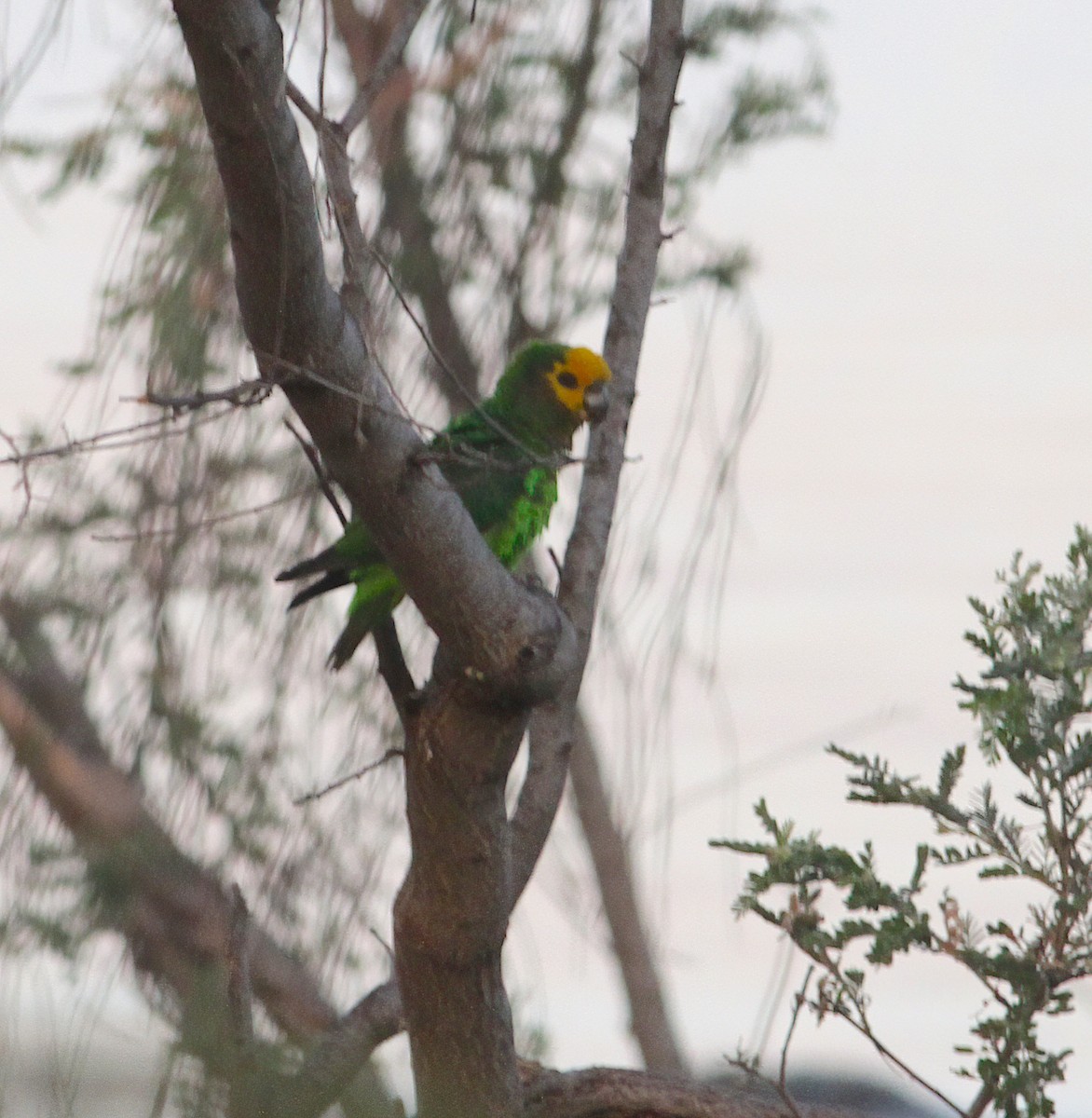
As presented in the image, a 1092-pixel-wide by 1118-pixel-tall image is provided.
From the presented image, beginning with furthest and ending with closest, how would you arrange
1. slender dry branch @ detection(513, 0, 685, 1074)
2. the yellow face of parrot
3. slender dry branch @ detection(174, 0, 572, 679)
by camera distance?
the yellow face of parrot
slender dry branch @ detection(513, 0, 685, 1074)
slender dry branch @ detection(174, 0, 572, 679)

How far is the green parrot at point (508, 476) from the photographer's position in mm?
2125

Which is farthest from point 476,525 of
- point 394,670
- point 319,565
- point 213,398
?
point 213,398

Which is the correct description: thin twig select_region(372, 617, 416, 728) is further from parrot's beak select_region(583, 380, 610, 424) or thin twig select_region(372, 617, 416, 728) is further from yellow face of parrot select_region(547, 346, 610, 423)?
yellow face of parrot select_region(547, 346, 610, 423)

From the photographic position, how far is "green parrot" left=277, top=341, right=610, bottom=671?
2125 millimetres

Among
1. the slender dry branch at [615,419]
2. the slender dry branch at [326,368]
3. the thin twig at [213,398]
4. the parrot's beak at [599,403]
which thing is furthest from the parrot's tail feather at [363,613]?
the thin twig at [213,398]

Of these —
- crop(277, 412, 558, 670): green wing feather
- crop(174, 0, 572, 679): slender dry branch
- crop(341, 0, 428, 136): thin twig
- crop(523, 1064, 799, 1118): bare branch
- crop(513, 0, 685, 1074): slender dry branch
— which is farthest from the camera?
crop(277, 412, 558, 670): green wing feather

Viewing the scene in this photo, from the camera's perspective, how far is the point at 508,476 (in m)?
2.48

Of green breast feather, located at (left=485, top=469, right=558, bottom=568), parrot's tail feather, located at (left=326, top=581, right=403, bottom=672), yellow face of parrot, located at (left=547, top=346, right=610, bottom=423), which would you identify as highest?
yellow face of parrot, located at (left=547, top=346, right=610, bottom=423)

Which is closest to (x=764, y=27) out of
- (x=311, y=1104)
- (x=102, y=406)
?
(x=102, y=406)

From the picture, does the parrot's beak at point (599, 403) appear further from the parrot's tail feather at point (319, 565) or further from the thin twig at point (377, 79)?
the thin twig at point (377, 79)

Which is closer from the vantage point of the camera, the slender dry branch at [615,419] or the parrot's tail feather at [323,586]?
the slender dry branch at [615,419]

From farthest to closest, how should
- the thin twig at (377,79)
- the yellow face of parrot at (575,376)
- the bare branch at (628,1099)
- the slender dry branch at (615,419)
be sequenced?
1. the yellow face of parrot at (575,376)
2. the slender dry branch at (615,419)
3. the bare branch at (628,1099)
4. the thin twig at (377,79)

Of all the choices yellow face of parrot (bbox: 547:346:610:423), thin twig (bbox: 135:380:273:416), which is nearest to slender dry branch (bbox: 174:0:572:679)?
thin twig (bbox: 135:380:273:416)

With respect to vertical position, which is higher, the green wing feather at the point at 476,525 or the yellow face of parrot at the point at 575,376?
the yellow face of parrot at the point at 575,376
